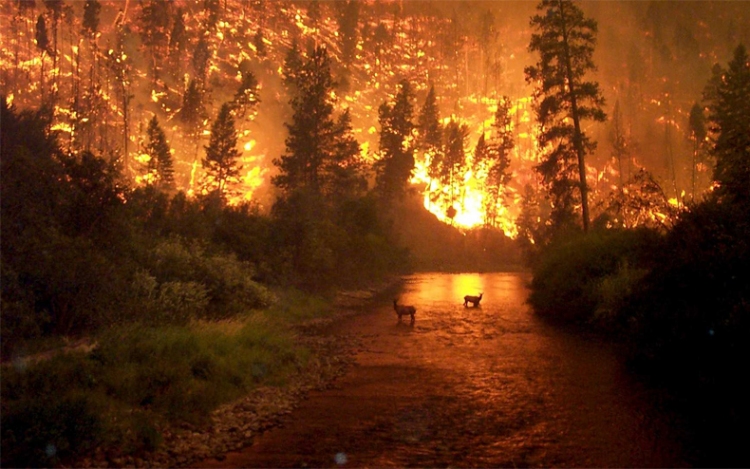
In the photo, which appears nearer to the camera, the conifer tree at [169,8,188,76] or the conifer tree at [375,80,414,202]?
the conifer tree at [375,80,414,202]

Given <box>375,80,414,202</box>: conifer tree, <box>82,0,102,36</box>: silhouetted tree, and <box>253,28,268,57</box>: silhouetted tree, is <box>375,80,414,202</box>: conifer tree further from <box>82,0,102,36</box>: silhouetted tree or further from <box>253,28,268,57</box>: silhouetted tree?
<box>82,0,102,36</box>: silhouetted tree

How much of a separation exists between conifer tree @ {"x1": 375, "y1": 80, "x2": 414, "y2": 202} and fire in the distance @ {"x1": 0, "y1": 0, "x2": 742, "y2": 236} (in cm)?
779

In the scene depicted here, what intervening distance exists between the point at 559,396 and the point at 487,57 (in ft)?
356

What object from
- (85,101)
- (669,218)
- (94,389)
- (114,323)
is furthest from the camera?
(85,101)

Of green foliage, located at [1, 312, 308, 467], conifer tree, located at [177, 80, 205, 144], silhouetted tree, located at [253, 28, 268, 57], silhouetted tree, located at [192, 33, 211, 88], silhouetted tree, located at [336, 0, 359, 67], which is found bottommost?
green foliage, located at [1, 312, 308, 467]

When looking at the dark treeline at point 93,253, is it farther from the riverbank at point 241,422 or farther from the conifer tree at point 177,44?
the conifer tree at point 177,44

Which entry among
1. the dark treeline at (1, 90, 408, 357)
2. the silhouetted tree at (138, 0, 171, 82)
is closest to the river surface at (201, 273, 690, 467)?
the dark treeline at (1, 90, 408, 357)

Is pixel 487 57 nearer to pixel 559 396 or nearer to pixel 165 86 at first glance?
pixel 165 86

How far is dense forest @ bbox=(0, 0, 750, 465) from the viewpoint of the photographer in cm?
1248

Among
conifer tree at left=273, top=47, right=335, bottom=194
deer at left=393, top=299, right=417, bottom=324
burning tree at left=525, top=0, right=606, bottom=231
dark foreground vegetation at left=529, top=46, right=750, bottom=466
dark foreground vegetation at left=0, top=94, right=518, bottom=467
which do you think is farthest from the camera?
conifer tree at left=273, top=47, right=335, bottom=194

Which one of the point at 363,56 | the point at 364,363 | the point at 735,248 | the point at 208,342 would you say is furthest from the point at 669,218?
the point at 363,56

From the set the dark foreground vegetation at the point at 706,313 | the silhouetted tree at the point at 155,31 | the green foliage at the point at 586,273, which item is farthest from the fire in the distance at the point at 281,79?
the dark foreground vegetation at the point at 706,313

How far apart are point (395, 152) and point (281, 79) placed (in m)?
25.4

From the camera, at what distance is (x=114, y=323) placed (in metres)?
13.6
